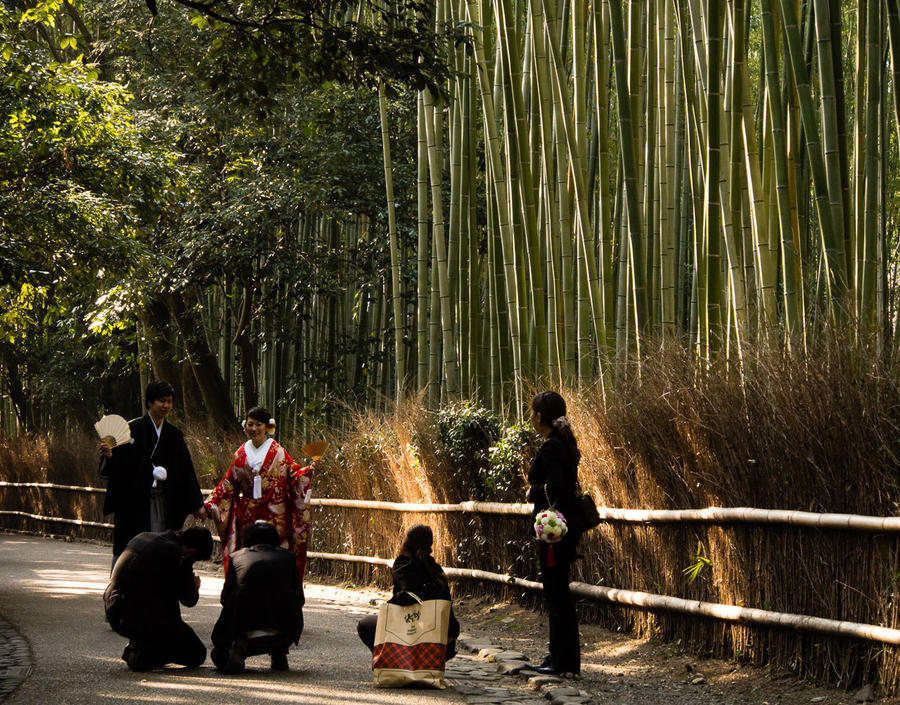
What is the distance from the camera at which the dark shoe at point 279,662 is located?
205 inches

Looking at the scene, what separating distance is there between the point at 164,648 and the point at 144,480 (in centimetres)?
136

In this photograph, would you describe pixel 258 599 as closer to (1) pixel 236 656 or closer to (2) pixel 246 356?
(1) pixel 236 656

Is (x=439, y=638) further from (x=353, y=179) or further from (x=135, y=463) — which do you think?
(x=353, y=179)

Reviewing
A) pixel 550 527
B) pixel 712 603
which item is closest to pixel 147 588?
pixel 550 527

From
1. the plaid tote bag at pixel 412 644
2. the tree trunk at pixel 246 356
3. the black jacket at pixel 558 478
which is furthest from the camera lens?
the tree trunk at pixel 246 356

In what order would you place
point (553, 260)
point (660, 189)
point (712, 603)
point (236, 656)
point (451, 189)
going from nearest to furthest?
point (236, 656) → point (712, 603) → point (660, 189) → point (553, 260) → point (451, 189)

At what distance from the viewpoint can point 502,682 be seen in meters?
5.30

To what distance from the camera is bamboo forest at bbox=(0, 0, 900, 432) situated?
5797 millimetres

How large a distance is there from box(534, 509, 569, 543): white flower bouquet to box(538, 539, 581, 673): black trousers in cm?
10

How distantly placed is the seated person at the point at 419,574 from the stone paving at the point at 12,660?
4.66 ft

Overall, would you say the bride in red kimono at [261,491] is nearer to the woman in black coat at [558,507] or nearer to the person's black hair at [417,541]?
the person's black hair at [417,541]

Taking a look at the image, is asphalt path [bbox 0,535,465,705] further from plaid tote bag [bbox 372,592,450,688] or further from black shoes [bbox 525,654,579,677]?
black shoes [bbox 525,654,579,677]

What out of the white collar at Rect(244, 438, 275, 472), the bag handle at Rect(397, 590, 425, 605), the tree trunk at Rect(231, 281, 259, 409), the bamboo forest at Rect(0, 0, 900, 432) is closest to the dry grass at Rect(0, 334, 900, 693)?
the bamboo forest at Rect(0, 0, 900, 432)

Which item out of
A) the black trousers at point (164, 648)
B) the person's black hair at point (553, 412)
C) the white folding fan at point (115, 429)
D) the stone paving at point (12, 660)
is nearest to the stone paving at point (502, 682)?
→ the person's black hair at point (553, 412)
